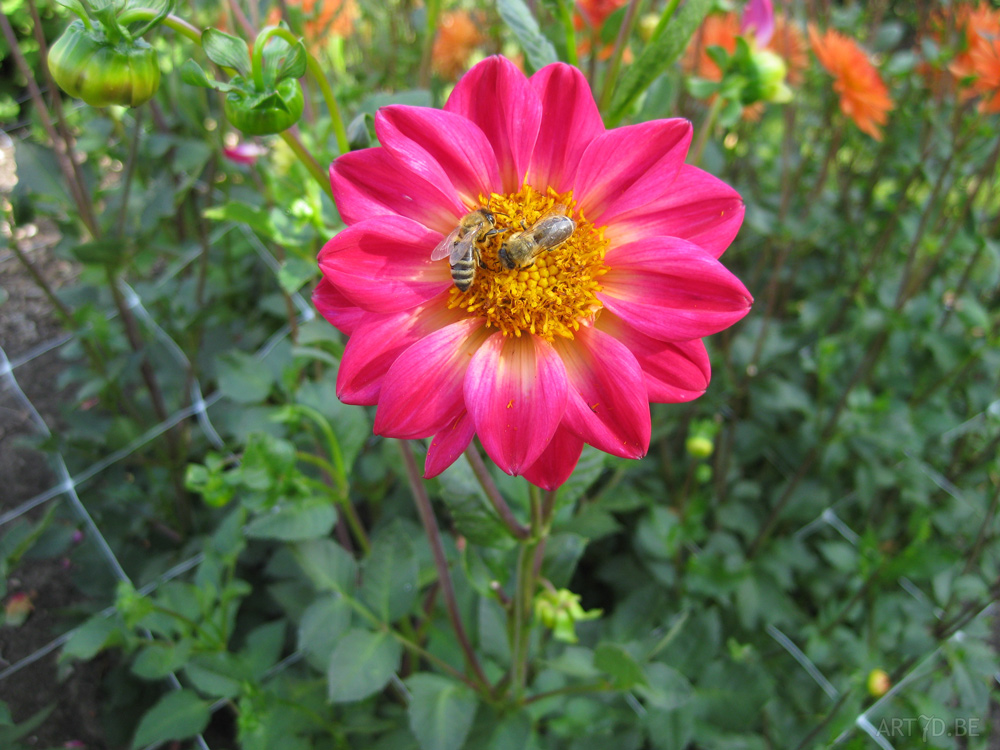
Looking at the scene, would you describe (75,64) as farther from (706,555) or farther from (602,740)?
(706,555)

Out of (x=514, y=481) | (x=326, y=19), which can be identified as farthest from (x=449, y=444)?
(x=326, y=19)

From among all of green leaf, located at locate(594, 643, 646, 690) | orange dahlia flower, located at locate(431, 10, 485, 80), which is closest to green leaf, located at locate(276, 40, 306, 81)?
green leaf, located at locate(594, 643, 646, 690)

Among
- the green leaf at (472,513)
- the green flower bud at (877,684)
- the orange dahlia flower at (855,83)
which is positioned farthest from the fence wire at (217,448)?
the orange dahlia flower at (855,83)

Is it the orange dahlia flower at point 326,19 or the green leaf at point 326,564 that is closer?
the green leaf at point 326,564

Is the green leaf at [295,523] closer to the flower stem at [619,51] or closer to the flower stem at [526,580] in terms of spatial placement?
the flower stem at [526,580]

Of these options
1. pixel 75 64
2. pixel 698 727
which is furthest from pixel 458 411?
pixel 698 727

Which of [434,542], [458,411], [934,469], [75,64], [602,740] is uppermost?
[75,64]

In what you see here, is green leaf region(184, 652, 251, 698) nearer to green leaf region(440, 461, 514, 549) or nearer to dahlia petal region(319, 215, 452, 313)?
green leaf region(440, 461, 514, 549)
